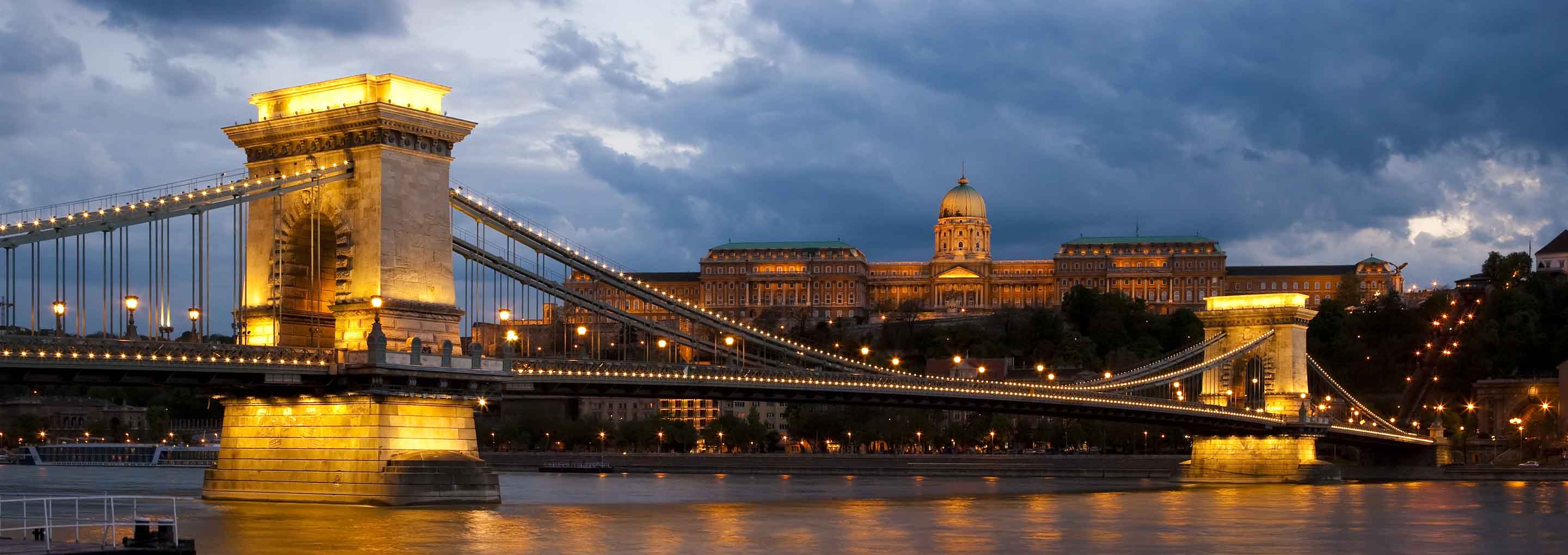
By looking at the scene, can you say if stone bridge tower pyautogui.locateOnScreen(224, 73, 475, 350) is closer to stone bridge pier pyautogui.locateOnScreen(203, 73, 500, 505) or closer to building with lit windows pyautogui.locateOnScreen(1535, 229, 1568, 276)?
stone bridge pier pyautogui.locateOnScreen(203, 73, 500, 505)

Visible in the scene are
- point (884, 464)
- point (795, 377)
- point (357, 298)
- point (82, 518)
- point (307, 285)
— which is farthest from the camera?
point (884, 464)

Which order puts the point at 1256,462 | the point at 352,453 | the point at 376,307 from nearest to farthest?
the point at 352,453, the point at 376,307, the point at 1256,462

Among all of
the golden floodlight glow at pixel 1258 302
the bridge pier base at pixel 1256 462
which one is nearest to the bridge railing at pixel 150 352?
the bridge pier base at pixel 1256 462

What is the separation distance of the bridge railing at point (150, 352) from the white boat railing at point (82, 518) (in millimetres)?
3147

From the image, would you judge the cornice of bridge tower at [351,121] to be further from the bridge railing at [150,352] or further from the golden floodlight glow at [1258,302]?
the golden floodlight glow at [1258,302]

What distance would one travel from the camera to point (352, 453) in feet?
157

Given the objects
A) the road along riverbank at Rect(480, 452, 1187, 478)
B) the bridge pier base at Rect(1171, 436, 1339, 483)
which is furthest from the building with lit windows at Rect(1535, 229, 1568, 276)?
the bridge pier base at Rect(1171, 436, 1339, 483)

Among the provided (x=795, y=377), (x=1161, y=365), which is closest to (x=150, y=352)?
(x=795, y=377)

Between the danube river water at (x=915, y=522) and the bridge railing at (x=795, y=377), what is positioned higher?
the bridge railing at (x=795, y=377)

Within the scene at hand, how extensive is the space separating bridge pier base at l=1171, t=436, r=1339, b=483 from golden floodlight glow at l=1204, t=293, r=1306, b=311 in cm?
853

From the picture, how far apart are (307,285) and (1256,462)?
4985 cm

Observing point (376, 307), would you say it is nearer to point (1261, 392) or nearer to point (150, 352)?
point (150, 352)

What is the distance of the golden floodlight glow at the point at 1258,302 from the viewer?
94.6m

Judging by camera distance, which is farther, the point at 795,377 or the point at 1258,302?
the point at 1258,302
